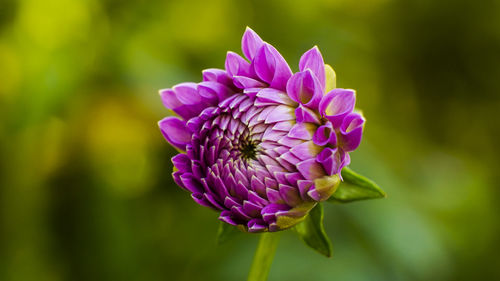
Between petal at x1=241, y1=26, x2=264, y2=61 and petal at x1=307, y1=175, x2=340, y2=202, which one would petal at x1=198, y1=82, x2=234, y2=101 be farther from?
petal at x1=307, y1=175, x2=340, y2=202

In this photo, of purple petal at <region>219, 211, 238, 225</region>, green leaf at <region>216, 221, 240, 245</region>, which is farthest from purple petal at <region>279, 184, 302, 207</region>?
green leaf at <region>216, 221, 240, 245</region>

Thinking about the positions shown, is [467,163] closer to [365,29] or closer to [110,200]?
[365,29]

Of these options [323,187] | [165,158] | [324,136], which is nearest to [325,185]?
[323,187]

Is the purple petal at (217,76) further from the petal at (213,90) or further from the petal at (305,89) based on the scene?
the petal at (305,89)

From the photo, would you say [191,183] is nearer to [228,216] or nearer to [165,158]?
[228,216]

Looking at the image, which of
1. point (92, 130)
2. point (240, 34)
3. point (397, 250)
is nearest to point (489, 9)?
point (240, 34)
